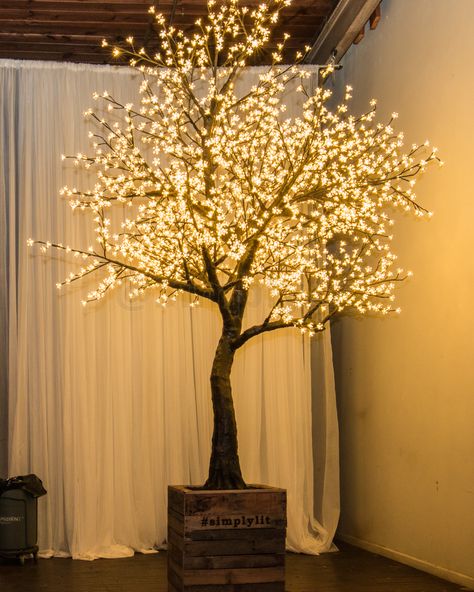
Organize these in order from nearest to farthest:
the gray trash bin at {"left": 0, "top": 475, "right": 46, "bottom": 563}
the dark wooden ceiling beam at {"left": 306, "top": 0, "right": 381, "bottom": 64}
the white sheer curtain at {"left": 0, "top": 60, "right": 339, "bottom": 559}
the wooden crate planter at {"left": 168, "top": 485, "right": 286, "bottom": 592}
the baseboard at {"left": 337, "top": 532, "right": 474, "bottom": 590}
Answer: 1. the wooden crate planter at {"left": 168, "top": 485, "right": 286, "bottom": 592}
2. the baseboard at {"left": 337, "top": 532, "right": 474, "bottom": 590}
3. the gray trash bin at {"left": 0, "top": 475, "right": 46, "bottom": 563}
4. the dark wooden ceiling beam at {"left": 306, "top": 0, "right": 381, "bottom": 64}
5. the white sheer curtain at {"left": 0, "top": 60, "right": 339, "bottom": 559}

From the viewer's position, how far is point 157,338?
6.14 meters

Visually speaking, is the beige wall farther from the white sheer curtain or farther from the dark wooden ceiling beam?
the white sheer curtain

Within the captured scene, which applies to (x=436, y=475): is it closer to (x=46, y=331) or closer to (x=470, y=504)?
(x=470, y=504)

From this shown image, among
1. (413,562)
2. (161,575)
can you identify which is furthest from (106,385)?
(413,562)

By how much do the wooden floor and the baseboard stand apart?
0.04 metres

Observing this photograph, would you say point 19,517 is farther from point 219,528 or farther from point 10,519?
point 219,528

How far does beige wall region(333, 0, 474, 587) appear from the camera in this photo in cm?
465

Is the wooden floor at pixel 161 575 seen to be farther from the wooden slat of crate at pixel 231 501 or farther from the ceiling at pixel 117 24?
A: the ceiling at pixel 117 24

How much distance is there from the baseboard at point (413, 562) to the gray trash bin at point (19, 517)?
6.90 ft

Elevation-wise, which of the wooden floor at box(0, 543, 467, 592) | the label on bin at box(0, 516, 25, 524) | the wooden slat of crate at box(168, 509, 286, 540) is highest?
the wooden slat of crate at box(168, 509, 286, 540)

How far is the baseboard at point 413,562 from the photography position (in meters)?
4.60

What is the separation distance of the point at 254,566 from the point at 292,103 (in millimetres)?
3541

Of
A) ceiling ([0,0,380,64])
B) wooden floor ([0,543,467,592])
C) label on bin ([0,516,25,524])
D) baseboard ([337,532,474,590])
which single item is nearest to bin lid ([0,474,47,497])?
label on bin ([0,516,25,524])

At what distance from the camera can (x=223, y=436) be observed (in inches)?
172
